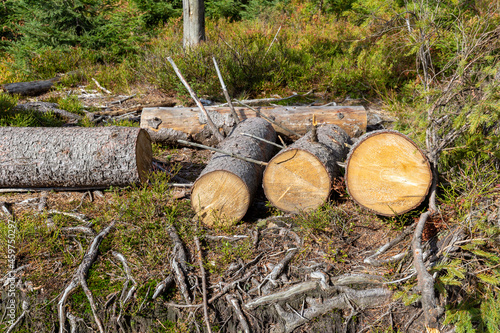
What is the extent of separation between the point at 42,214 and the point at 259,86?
4.74 meters

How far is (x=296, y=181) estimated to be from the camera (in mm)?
3570

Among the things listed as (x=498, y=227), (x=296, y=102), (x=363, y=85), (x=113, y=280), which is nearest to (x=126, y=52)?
(x=296, y=102)

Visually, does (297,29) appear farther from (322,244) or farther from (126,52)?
(322,244)

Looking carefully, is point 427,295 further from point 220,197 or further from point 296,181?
point 220,197

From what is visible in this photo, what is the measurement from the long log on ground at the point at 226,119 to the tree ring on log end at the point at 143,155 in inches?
40.1

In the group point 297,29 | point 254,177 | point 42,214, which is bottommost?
point 42,214

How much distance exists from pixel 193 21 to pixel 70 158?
16.7 ft

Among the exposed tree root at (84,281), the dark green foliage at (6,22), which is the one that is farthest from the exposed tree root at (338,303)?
the dark green foliage at (6,22)

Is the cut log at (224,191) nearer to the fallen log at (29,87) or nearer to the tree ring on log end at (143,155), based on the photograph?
the tree ring on log end at (143,155)

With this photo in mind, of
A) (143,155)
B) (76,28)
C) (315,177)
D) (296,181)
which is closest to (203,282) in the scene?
(296,181)

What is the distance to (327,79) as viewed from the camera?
7215mm

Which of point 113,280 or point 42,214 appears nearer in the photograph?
point 113,280

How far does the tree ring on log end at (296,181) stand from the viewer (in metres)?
3.50

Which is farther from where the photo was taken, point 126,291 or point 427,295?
point 126,291
